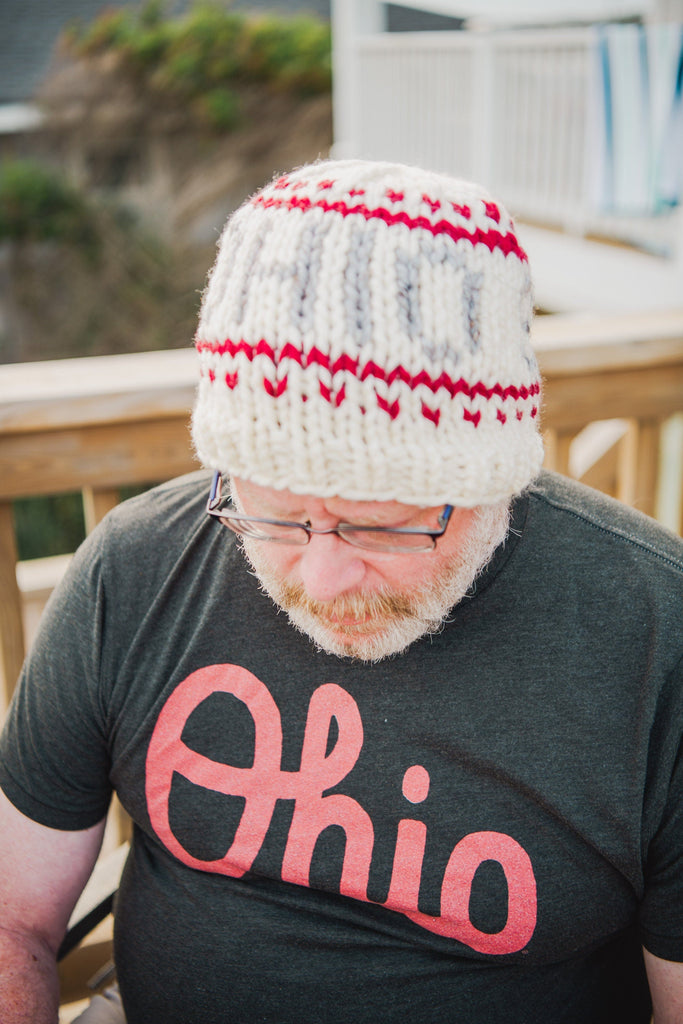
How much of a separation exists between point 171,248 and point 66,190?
1.86m

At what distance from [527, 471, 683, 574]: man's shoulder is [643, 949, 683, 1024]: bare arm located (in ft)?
1.83

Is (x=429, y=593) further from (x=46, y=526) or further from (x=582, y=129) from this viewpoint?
(x=46, y=526)

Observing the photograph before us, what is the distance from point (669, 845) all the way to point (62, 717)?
92 cm

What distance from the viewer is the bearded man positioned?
3.37 feet

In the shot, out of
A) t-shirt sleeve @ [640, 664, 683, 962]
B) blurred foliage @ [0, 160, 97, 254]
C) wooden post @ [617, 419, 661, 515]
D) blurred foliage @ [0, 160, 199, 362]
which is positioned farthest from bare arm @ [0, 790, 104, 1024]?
blurred foliage @ [0, 160, 97, 254]

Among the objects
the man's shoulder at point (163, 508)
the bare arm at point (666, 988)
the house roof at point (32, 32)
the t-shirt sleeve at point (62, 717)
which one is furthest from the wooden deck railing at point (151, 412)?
the house roof at point (32, 32)

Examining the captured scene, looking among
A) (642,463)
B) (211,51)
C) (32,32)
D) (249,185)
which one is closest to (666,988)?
(642,463)

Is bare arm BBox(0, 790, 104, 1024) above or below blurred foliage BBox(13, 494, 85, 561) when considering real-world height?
above

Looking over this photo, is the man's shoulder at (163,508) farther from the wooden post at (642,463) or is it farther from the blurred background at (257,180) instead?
the wooden post at (642,463)

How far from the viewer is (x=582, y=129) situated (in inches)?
228

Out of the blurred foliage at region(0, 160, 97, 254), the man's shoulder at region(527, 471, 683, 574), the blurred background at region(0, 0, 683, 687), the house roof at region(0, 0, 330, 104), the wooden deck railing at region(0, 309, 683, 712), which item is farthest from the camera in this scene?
the house roof at region(0, 0, 330, 104)

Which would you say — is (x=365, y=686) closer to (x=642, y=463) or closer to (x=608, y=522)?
(x=608, y=522)

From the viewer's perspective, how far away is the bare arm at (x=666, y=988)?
120cm

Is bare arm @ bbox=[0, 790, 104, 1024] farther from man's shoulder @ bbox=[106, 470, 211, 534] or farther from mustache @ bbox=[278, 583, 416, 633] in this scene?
mustache @ bbox=[278, 583, 416, 633]
